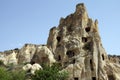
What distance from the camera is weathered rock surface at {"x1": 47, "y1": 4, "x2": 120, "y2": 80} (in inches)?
2554

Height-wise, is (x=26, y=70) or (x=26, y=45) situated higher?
(x=26, y=45)

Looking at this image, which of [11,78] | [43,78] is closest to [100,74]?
[43,78]

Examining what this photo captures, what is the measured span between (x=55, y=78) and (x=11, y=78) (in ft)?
24.3

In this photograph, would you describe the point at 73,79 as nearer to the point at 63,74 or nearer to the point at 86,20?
the point at 63,74

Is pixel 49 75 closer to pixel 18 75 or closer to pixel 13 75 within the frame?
pixel 18 75

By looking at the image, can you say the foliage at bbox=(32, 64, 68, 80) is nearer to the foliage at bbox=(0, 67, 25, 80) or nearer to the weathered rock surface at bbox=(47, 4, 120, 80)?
the foliage at bbox=(0, 67, 25, 80)

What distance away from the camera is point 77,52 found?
68.0 metres

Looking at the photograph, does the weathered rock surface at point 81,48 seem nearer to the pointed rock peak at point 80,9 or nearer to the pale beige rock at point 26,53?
the pointed rock peak at point 80,9

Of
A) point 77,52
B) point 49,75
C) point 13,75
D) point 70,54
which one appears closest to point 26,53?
point 70,54

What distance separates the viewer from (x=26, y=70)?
207 feet

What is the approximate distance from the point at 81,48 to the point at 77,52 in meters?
1.28

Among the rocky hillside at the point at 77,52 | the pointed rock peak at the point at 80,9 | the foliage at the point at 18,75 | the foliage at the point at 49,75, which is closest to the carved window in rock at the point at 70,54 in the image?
the rocky hillside at the point at 77,52

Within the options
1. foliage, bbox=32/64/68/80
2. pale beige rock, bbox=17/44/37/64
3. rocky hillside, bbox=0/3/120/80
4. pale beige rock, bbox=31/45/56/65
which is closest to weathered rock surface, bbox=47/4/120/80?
rocky hillside, bbox=0/3/120/80

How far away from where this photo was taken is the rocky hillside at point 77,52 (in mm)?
65000
